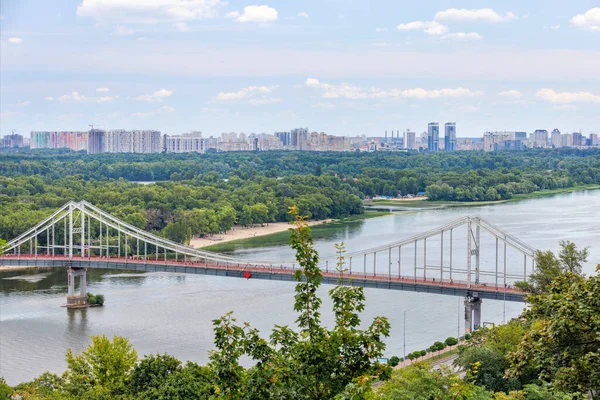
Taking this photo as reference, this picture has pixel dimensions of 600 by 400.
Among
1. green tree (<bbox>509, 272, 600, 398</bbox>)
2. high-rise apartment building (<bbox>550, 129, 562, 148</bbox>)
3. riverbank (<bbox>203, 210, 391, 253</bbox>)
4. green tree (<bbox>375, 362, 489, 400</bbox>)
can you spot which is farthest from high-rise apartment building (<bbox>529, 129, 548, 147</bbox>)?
green tree (<bbox>509, 272, 600, 398</bbox>)

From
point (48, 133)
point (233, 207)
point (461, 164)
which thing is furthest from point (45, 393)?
point (48, 133)

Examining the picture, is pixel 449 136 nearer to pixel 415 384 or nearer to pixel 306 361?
pixel 415 384

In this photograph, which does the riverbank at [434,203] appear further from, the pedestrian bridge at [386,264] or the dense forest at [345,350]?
the dense forest at [345,350]

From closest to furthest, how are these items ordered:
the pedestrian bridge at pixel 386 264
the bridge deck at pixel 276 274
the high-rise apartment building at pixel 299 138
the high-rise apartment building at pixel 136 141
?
the bridge deck at pixel 276 274 < the pedestrian bridge at pixel 386 264 < the high-rise apartment building at pixel 136 141 < the high-rise apartment building at pixel 299 138

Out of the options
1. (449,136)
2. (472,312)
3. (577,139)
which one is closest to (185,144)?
(449,136)

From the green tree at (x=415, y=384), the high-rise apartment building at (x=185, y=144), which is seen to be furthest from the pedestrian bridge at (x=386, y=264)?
the high-rise apartment building at (x=185, y=144)

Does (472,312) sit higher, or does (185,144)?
(185,144)
